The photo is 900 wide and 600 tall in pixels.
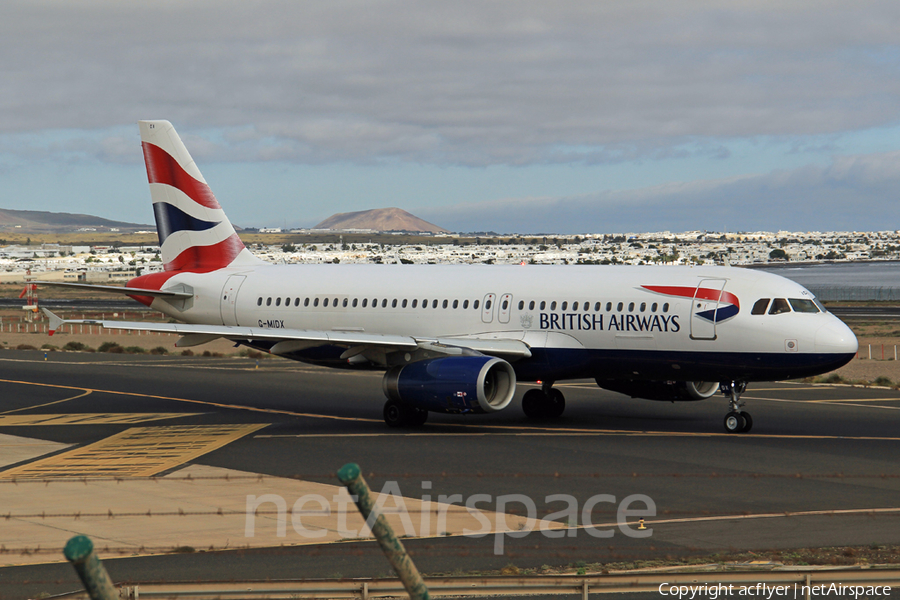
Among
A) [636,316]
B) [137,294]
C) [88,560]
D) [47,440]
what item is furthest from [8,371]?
[88,560]

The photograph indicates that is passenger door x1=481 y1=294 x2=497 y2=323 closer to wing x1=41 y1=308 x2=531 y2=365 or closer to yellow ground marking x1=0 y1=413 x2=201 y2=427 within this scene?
wing x1=41 y1=308 x2=531 y2=365

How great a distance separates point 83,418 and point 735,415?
18.3 m

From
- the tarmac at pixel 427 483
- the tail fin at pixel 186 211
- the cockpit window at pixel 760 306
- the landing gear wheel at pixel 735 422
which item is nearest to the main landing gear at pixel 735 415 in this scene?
the landing gear wheel at pixel 735 422

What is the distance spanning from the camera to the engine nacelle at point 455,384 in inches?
971

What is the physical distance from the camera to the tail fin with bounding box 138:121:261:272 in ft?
113

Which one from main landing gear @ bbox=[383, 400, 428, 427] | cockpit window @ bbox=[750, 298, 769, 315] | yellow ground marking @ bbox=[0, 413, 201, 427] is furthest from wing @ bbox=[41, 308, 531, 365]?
cockpit window @ bbox=[750, 298, 769, 315]

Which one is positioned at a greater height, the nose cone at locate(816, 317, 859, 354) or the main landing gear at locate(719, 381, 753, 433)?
the nose cone at locate(816, 317, 859, 354)

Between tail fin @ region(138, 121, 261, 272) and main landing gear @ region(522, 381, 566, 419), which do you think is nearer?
main landing gear @ region(522, 381, 566, 419)

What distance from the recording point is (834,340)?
2397 cm

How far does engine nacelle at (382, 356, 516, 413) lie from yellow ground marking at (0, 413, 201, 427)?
7.78 metres

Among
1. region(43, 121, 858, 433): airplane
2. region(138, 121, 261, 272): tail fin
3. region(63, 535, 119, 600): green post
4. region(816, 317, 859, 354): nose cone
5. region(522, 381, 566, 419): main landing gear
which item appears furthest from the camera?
region(138, 121, 261, 272): tail fin

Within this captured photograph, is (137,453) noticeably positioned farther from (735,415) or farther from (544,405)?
(735,415)

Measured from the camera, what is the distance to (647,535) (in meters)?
14.4

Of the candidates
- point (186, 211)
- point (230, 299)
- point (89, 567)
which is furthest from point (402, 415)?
point (89, 567)
